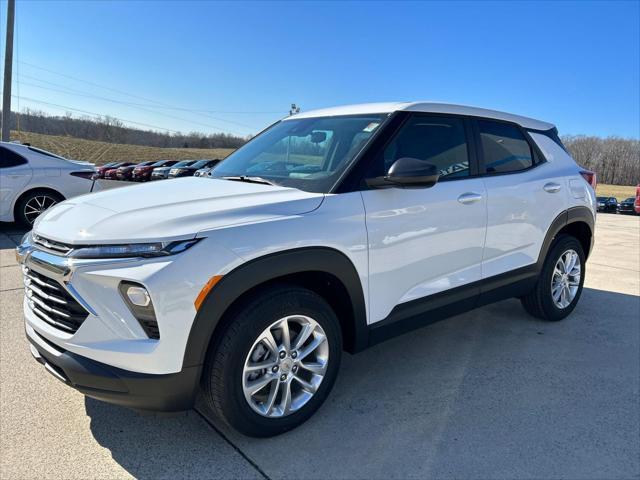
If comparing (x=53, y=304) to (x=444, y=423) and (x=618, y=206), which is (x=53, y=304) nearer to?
(x=444, y=423)

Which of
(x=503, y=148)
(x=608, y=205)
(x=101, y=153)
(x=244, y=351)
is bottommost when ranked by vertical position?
(x=244, y=351)

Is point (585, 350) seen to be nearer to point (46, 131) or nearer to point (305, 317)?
point (305, 317)

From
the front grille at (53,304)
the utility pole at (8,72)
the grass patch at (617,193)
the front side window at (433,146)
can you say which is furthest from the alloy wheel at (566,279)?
the grass patch at (617,193)

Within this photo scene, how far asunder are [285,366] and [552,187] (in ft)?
9.27

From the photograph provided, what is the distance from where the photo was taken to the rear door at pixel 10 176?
765cm

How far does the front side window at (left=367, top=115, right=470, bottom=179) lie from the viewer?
2920mm

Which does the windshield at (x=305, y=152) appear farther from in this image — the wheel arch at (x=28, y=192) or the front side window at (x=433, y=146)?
the wheel arch at (x=28, y=192)

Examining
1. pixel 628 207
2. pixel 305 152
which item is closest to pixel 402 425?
pixel 305 152

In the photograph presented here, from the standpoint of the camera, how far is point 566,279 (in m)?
4.38

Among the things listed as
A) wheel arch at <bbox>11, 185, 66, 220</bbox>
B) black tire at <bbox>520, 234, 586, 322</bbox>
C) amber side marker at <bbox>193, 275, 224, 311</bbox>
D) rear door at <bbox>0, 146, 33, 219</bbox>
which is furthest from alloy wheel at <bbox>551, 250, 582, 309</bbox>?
rear door at <bbox>0, 146, 33, 219</bbox>

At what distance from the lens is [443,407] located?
2.87 meters

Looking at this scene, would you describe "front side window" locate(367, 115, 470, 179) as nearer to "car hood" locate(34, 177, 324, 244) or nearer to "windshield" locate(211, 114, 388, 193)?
"windshield" locate(211, 114, 388, 193)

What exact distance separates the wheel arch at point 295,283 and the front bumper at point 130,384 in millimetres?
107

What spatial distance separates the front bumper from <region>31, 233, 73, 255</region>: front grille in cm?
48
